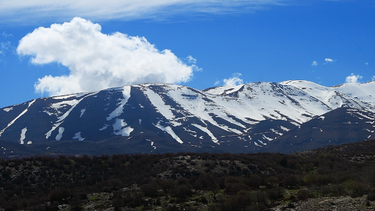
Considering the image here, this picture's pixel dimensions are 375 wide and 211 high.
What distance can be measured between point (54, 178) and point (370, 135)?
156 meters

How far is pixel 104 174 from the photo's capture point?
46.7 meters

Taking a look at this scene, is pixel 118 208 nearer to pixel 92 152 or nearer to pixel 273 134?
pixel 92 152

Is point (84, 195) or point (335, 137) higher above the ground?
point (84, 195)

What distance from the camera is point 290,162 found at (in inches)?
2069

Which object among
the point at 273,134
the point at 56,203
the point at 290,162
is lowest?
the point at 273,134

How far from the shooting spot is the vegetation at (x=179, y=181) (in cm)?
2850

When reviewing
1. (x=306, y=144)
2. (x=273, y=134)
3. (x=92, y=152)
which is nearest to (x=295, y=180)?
(x=92, y=152)

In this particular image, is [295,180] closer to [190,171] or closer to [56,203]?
[190,171]

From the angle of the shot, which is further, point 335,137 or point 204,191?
point 335,137

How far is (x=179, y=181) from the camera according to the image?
3759 centimetres

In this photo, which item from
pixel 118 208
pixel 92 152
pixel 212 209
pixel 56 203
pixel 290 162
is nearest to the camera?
pixel 212 209

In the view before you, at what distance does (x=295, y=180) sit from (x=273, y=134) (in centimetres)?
16400

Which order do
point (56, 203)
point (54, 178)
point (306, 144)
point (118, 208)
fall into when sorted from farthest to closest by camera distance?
1. point (306, 144)
2. point (54, 178)
3. point (56, 203)
4. point (118, 208)

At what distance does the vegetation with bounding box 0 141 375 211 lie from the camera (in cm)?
2850
